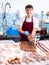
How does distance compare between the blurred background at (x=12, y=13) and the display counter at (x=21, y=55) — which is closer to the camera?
the display counter at (x=21, y=55)

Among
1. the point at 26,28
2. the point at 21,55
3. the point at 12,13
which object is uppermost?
→ the point at 12,13

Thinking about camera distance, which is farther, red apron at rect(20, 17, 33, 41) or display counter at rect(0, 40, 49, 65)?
red apron at rect(20, 17, 33, 41)

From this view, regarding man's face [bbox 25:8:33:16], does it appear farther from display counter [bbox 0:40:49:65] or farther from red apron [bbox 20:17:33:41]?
display counter [bbox 0:40:49:65]

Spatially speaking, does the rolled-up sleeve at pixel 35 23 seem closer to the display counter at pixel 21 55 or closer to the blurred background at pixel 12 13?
the blurred background at pixel 12 13

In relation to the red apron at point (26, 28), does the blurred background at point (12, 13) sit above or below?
above

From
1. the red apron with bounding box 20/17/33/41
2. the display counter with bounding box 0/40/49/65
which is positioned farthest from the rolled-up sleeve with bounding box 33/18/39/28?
the display counter with bounding box 0/40/49/65

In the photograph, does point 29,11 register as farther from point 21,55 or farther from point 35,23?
point 21,55

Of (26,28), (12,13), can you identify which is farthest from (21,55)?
(12,13)

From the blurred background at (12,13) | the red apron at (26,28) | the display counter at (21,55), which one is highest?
the blurred background at (12,13)

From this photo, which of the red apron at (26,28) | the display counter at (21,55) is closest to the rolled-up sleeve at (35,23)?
the red apron at (26,28)

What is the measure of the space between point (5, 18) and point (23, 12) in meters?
0.19

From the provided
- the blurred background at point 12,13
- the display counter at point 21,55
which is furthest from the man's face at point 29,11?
the display counter at point 21,55

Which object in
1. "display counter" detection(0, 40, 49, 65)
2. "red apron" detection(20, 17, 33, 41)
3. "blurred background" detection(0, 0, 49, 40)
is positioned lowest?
"display counter" detection(0, 40, 49, 65)

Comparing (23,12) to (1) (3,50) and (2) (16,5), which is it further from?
(1) (3,50)
